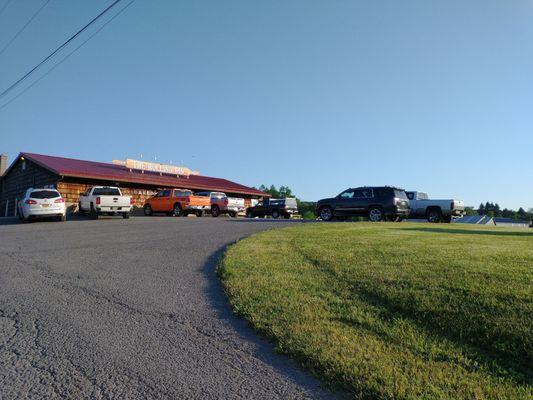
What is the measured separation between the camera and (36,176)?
2962 centimetres

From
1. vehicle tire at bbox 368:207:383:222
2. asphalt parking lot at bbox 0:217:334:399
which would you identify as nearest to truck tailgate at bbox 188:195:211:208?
vehicle tire at bbox 368:207:383:222

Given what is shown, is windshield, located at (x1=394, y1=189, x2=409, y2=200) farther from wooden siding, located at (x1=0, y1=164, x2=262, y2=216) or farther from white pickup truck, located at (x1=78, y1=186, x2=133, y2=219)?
wooden siding, located at (x1=0, y1=164, x2=262, y2=216)

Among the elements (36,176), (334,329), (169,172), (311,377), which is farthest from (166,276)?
(169,172)

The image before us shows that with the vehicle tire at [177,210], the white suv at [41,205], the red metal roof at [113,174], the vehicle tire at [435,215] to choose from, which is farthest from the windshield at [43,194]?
the vehicle tire at [435,215]

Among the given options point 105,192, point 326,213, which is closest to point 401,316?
point 326,213

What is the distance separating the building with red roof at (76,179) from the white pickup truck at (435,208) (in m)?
17.6

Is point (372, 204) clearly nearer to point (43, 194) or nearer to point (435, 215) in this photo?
point (435, 215)

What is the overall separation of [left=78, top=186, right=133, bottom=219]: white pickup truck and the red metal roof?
3930 millimetres

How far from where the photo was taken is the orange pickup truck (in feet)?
87.6

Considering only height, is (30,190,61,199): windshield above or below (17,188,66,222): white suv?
above

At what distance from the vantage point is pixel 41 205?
1953cm

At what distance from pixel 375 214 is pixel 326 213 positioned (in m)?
2.89

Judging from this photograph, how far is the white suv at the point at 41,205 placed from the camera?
19359 millimetres

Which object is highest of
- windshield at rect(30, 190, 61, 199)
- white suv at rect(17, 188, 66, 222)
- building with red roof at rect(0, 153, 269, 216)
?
building with red roof at rect(0, 153, 269, 216)
